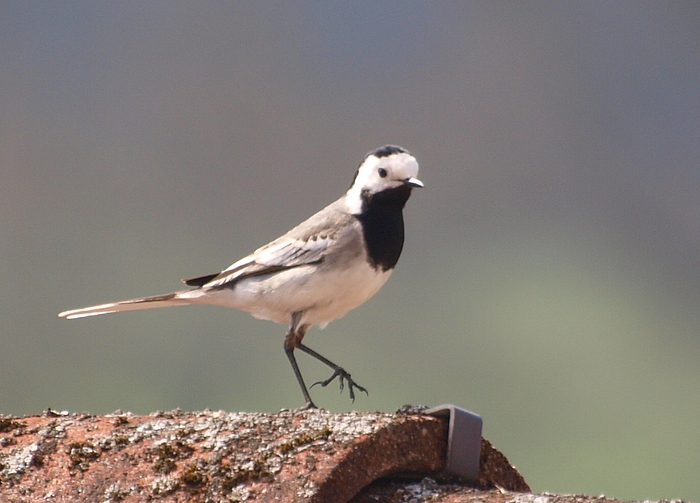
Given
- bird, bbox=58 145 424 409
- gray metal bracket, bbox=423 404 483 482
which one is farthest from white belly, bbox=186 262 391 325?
gray metal bracket, bbox=423 404 483 482

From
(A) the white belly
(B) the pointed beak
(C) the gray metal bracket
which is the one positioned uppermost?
(B) the pointed beak

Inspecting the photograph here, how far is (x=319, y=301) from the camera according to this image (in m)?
5.73

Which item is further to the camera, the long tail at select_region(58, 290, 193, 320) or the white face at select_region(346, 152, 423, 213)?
the long tail at select_region(58, 290, 193, 320)

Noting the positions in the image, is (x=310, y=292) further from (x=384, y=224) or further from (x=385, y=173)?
(x=385, y=173)

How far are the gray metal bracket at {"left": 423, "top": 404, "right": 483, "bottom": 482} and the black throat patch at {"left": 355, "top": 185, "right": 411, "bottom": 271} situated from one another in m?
2.25

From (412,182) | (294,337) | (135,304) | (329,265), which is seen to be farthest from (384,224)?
(135,304)

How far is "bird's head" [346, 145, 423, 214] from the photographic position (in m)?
5.84

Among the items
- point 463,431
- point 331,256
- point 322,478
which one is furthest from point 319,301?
point 322,478

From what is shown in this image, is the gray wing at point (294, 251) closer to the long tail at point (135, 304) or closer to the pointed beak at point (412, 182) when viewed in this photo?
the long tail at point (135, 304)

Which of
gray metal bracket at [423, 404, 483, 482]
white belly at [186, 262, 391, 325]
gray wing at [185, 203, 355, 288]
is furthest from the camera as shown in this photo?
gray wing at [185, 203, 355, 288]

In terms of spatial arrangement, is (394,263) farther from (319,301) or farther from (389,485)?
(389,485)

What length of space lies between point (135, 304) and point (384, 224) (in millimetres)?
1738

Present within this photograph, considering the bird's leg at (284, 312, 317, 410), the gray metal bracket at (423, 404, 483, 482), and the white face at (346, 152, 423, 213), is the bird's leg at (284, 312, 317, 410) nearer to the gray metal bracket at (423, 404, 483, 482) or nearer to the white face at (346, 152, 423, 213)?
the white face at (346, 152, 423, 213)

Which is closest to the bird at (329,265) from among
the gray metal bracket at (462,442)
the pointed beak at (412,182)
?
the pointed beak at (412,182)
